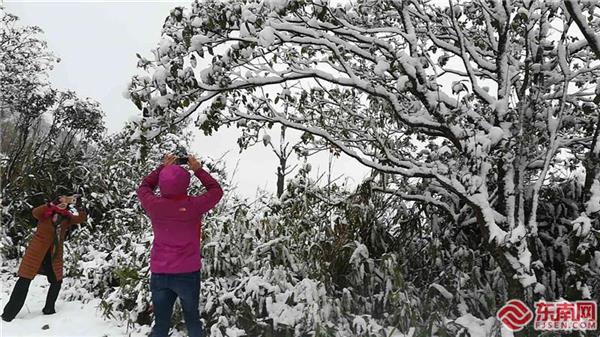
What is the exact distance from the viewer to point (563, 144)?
16.0 feet

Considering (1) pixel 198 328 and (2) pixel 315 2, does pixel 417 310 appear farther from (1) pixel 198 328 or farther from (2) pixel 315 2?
(2) pixel 315 2

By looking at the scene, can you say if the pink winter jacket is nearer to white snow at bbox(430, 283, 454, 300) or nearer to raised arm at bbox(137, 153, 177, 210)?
raised arm at bbox(137, 153, 177, 210)

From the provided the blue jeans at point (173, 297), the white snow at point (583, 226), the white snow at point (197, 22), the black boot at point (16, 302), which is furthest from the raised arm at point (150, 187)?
the white snow at point (583, 226)

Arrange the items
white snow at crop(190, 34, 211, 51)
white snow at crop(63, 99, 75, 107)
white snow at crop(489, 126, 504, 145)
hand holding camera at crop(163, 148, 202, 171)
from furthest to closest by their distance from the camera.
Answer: white snow at crop(63, 99, 75, 107) → white snow at crop(190, 34, 211, 51) → white snow at crop(489, 126, 504, 145) → hand holding camera at crop(163, 148, 202, 171)

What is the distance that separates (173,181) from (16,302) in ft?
9.27

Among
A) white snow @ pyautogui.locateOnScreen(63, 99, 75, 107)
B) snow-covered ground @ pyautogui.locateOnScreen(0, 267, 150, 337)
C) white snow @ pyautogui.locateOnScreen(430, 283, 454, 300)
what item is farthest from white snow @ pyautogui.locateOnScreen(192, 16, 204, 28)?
white snow @ pyautogui.locateOnScreen(63, 99, 75, 107)

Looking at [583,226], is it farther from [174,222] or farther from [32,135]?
[32,135]

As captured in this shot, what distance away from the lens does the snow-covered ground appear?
4895 mm

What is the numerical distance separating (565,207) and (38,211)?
18.8 feet

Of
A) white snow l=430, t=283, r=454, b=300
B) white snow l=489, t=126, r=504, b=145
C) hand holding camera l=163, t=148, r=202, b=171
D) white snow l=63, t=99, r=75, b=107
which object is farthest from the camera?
white snow l=63, t=99, r=75, b=107

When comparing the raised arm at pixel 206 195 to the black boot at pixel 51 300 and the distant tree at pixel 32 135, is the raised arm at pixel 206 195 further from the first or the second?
the distant tree at pixel 32 135

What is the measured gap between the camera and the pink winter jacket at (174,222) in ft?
12.2

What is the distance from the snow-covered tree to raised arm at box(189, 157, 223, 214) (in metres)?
0.68

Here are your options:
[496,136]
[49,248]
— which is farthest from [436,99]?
[49,248]
